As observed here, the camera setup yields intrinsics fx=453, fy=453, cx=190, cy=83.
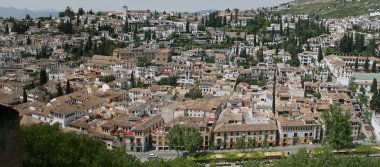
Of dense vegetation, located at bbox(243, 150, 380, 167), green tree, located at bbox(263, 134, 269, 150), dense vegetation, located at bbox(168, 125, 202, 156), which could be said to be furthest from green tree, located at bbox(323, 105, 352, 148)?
dense vegetation, located at bbox(168, 125, 202, 156)

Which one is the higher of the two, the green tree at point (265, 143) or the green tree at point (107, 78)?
the green tree at point (107, 78)

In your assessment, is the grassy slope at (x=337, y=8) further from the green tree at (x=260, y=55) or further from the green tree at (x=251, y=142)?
the green tree at (x=251, y=142)

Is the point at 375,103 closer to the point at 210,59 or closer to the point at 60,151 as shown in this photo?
the point at 210,59

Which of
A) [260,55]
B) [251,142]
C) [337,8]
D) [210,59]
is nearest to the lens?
[251,142]

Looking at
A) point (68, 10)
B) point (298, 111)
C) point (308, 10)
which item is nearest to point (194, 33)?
point (68, 10)

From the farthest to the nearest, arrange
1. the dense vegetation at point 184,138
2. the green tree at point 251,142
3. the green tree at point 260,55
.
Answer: the green tree at point 260,55 < the green tree at point 251,142 < the dense vegetation at point 184,138

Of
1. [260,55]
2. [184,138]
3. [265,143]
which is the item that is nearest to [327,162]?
[265,143]

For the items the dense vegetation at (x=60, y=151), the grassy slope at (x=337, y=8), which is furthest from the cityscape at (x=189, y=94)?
the grassy slope at (x=337, y=8)
